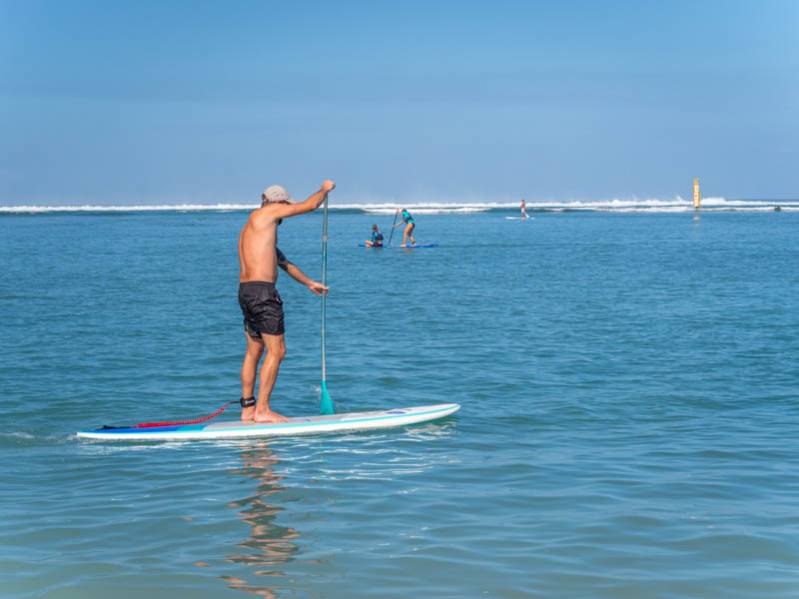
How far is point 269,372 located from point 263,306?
0.69 m

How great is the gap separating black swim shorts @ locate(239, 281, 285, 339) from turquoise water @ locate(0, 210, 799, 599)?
3.80 feet

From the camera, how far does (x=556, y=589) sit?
19.5 feet

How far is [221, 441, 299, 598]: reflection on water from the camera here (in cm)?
620

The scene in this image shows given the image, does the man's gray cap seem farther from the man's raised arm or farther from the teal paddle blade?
the teal paddle blade

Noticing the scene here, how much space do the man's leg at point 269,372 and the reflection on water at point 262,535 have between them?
129 centimetres

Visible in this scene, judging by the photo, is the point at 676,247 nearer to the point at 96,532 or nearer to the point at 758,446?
the point at 758,446

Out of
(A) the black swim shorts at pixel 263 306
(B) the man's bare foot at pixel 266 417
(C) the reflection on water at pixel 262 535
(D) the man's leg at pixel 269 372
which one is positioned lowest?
(C) the reflection on water at pixel 262 535

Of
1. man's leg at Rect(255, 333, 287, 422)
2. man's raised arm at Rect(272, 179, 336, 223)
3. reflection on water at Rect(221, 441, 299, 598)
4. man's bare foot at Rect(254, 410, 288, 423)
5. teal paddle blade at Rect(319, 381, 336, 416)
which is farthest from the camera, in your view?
teal paddle blade at Rect(319, 381, 336, 416)

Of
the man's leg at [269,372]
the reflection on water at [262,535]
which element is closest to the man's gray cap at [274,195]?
the man's leg at [269,372]

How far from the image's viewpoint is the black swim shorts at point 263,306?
395 inches

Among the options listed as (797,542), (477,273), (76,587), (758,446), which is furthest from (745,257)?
(76,587)

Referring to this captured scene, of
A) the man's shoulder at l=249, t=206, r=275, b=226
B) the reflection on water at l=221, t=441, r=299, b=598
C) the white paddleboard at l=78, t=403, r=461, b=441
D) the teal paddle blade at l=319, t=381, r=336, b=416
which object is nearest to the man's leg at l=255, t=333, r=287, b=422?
the white paddleboard at l=78, t=403, r=461, b=441

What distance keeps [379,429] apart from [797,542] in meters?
4.74

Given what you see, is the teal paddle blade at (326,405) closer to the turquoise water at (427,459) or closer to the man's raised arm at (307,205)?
the turquoise water at (427,459)
